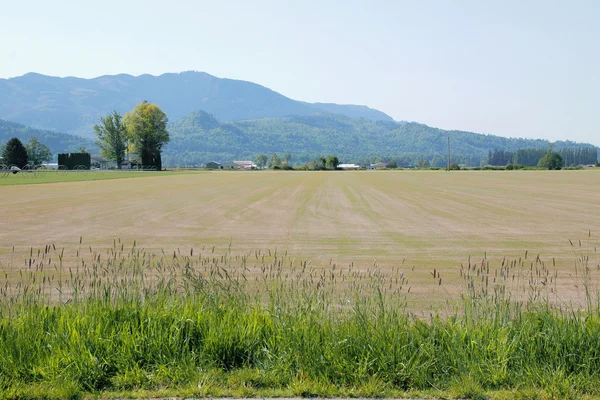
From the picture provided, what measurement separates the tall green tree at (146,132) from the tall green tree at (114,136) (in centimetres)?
357

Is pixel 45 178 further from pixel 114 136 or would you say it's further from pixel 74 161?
pixel 74 161

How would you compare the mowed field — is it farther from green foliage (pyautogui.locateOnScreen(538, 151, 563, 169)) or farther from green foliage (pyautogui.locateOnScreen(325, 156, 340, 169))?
green foliage (pyautogui.locateOnScreen(325, 156, 340, 169))

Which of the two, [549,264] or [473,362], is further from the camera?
[549,264]

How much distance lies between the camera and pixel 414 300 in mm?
8398

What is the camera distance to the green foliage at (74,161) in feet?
452

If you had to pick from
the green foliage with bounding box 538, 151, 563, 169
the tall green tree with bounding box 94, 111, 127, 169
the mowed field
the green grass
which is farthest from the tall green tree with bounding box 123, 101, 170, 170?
the green foliage with bounding box 538, 151, 563, 169

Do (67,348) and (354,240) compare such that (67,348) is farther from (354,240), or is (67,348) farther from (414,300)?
(354,240)

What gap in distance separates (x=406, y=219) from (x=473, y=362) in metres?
16.2

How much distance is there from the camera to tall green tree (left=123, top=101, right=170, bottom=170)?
12838 cm

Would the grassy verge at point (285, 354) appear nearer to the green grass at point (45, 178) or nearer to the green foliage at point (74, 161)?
the green grass at point (45, 178)

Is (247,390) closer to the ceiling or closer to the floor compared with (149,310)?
closer to the floor

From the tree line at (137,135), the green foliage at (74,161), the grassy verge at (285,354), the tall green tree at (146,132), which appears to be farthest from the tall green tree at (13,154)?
the grassy verge at (285,354)

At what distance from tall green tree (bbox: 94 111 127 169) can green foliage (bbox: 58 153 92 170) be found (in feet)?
25.0

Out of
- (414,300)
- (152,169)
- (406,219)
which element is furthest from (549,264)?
(152,169)
